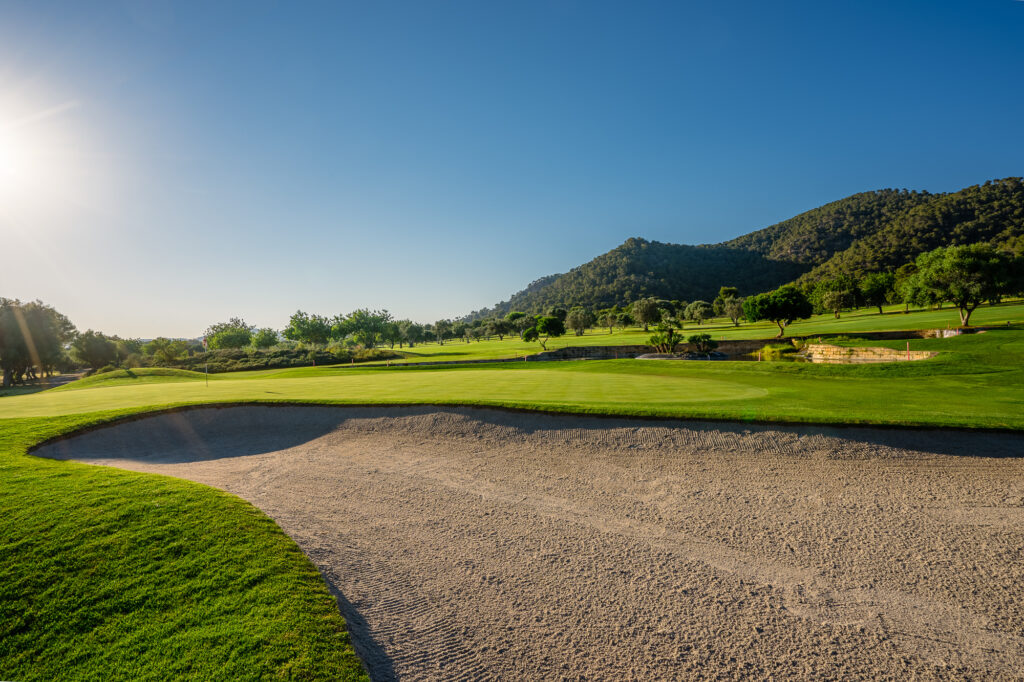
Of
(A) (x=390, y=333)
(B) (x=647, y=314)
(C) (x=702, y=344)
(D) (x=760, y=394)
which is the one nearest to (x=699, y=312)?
(B) (x=647, y=314)

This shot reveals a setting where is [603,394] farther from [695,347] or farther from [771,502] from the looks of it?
[695,347]

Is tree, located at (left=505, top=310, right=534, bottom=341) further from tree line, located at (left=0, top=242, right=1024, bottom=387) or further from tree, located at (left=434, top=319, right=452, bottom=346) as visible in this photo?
tree, located at (left=434, top=319, right=452, bottom=346)

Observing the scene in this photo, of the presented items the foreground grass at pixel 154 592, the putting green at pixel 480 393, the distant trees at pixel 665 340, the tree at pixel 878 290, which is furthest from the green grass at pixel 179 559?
the tree at pixel 878 290

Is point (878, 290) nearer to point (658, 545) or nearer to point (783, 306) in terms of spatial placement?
point (783, 306)

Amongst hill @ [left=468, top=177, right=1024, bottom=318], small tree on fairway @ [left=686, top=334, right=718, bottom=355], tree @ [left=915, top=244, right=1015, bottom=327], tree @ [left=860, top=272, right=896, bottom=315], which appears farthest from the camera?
hill @ [left=468, top=177, right=1024, bottom=318]

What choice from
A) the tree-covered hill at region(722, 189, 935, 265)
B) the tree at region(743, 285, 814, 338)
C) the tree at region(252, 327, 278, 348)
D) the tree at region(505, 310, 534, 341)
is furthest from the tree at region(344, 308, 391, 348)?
the tree-covered hill at region(722, 189, 935, 265)

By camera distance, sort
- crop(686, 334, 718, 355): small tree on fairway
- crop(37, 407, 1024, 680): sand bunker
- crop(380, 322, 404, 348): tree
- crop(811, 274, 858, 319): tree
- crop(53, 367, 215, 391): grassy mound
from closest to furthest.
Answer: crop(37, 407, 1024, 680): sand bunker → crop(53, 367, 215, 391): grassy mound → crop(686, 334, 718, 355): small tree on fairway → crop(811, 274, 858, 319): tree → crop(380, 322, 404, 348): tree

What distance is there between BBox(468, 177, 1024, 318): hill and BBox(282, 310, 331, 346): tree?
287 ft

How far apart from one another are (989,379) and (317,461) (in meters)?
22.6

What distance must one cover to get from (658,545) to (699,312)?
80343mm

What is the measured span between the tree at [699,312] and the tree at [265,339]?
8681cm

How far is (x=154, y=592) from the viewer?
4.65m

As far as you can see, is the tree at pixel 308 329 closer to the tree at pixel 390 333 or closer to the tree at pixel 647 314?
the tree at pixel 390 333

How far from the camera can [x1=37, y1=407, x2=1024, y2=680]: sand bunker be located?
13.8 ft
